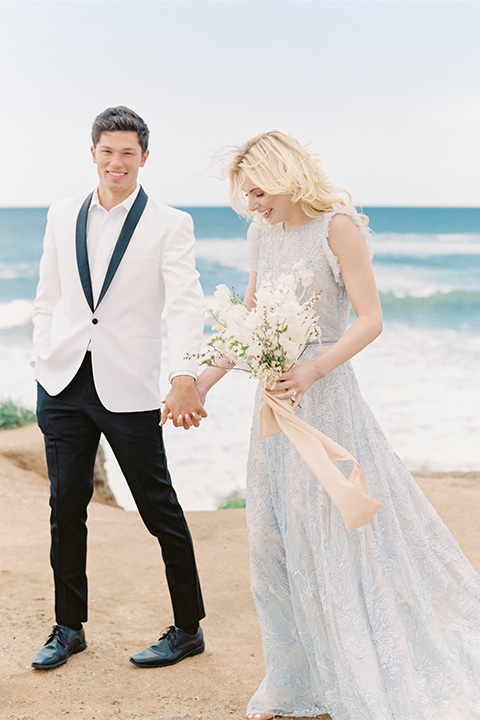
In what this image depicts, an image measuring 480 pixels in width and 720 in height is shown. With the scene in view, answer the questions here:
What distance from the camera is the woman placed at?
2.33 m

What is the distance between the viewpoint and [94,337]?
2816mm

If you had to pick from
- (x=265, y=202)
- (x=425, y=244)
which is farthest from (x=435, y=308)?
(x=265, y=202)

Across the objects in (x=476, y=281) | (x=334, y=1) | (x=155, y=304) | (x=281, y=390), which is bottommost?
(x=281, y=390)

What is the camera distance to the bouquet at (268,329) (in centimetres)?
217

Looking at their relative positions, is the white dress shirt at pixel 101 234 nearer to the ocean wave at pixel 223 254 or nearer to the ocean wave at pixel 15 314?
the ocean wave at pixel 15 314

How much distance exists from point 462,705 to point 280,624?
61 cm

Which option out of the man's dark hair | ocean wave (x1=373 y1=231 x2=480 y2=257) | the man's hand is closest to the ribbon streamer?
the man's hand

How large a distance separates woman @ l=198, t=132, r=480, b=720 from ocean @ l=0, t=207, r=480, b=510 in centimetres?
589

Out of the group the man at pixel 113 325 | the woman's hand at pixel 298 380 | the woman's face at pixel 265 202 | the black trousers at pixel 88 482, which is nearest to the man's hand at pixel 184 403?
the man at pixel 113 325

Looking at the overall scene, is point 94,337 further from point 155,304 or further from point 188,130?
point 188,130

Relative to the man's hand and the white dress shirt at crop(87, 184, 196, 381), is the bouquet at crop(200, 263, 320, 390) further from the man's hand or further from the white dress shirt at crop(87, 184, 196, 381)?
the white dress shirt at crop(87, 184, 196, 381)

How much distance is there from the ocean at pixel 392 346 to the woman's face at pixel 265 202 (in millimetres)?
6271

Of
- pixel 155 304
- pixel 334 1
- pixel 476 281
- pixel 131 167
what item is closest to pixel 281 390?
pixel 155 304

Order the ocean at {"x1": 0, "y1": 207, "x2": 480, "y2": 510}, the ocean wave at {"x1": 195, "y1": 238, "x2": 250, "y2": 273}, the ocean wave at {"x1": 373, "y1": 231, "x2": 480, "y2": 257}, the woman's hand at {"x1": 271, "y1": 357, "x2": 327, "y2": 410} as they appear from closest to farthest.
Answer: the woman's hand at {"x1": 271, "y1": 357, "x2": 327, "y2": 410} < the ocean at {"x1": 0, "y1": 207, "x2": 480, "y2": 510} < the ocean wave at {"x1": 195, "y1": 238, "x2": 250, "y2": 273} < the ocean wave at {"x1": 373, "y1": 231, "x2": 480, "y2": 257}
